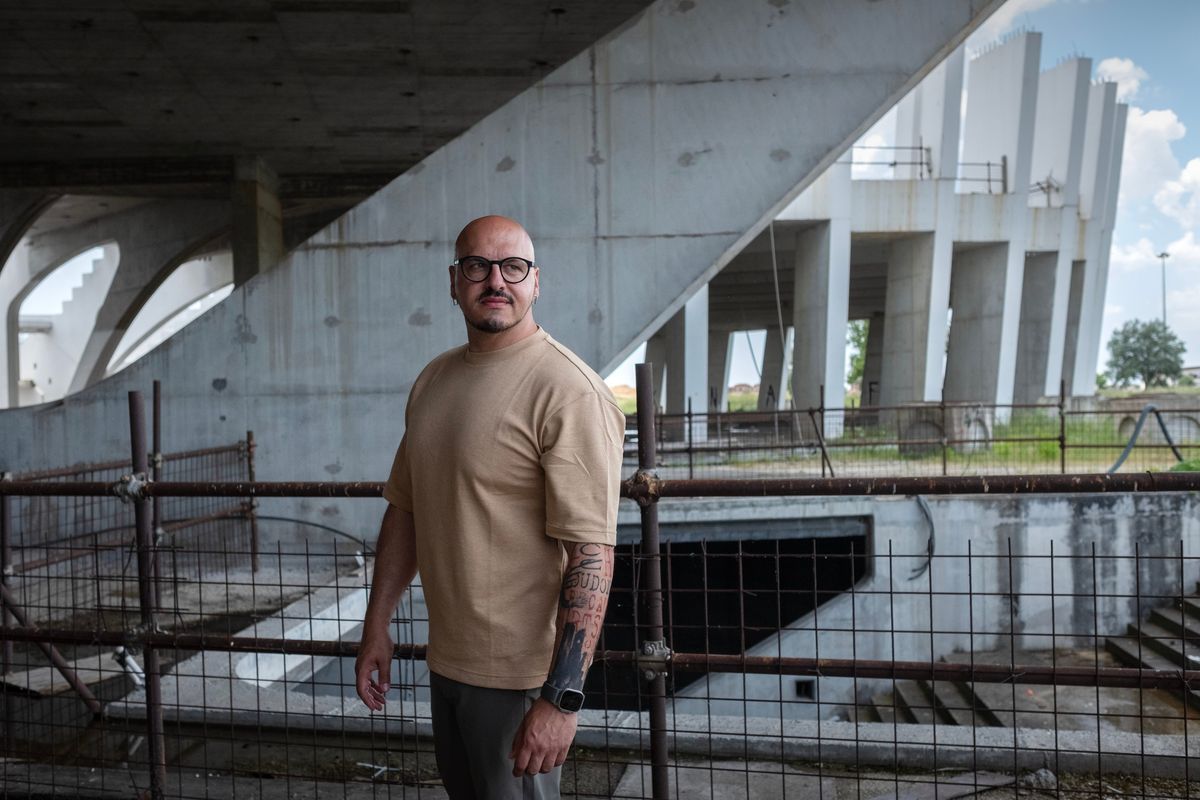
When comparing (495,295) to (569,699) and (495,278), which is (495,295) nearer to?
(495,278)

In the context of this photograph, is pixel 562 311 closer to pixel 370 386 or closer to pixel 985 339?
pixel 370 386

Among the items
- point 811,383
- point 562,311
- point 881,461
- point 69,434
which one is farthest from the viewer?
point 811,383

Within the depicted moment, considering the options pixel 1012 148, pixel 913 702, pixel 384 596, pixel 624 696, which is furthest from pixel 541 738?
pixel 1012 148

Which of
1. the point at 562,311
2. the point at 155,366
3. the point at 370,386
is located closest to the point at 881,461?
the point at 562,311

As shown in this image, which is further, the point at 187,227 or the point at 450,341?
the point at 187,227

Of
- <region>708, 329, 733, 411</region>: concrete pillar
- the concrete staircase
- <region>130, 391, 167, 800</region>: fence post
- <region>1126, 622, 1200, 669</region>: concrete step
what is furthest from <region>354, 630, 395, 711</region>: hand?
<region>708, 329, 733, 411</region>: concrete pillar

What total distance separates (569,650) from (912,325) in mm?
25053

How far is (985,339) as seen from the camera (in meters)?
27.3

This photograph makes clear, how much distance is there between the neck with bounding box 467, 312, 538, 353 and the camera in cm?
246

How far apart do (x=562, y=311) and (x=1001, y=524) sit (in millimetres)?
6409

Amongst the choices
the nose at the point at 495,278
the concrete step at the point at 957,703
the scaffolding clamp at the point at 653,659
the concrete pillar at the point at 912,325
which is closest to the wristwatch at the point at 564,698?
the nose at the point at 495,278

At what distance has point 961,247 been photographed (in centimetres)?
2850

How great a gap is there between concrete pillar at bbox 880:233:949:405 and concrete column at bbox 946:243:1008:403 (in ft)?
7.30

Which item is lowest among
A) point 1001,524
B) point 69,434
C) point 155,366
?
point 1001,524
